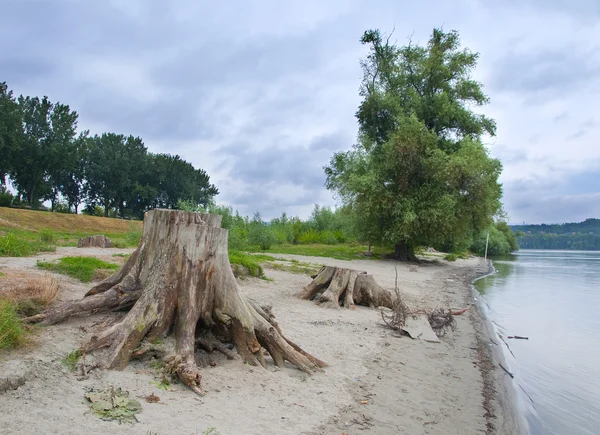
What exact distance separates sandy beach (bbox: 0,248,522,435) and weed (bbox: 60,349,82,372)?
0.08 meters

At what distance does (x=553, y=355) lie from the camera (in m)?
10.5

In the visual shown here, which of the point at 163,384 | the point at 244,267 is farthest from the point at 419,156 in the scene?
the point at 163,384

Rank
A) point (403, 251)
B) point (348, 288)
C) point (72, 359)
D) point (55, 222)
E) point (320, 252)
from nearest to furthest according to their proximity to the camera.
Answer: point (72, 359)
point (348, 288)
point (320, 252)
point (403, 251)
point (55, 222)

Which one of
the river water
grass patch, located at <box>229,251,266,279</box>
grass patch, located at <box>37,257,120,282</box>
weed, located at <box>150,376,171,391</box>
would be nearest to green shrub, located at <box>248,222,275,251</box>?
the river water

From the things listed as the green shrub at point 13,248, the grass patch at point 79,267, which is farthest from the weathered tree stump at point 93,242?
the grass patch at point 79,267

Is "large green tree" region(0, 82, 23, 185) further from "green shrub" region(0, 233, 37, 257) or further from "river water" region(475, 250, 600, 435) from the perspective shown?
"river water" region(475, 250, 600, 435)

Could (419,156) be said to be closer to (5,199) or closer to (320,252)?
(320,252)

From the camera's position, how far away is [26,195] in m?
57.2

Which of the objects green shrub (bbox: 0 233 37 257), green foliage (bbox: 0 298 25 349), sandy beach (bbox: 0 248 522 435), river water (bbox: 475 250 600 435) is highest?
green shrub (bbox: 0 233 37 257)

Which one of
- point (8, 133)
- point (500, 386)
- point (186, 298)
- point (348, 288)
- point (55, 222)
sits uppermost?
point (8, 133)

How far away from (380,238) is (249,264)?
2133 centimetres

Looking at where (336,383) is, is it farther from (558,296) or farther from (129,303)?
(558,296)

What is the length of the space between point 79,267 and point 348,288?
6453mm

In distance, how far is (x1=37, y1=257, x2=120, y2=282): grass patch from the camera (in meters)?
9.37
